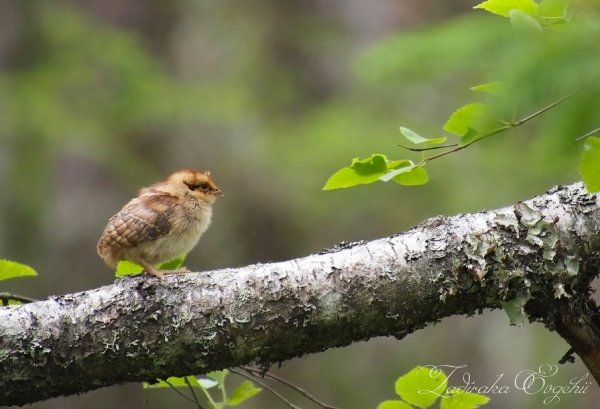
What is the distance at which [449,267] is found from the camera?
107 inches

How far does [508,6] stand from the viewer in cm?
234

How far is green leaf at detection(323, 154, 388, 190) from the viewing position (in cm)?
249

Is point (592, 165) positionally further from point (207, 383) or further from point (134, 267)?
point (134, 267)

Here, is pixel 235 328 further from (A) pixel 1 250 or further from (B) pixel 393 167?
(A) pixel 1 250

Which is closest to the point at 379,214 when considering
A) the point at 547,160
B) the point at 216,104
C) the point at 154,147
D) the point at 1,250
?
the point at 216,104

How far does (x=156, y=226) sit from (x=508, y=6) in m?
1.89

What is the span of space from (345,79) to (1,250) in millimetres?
5182

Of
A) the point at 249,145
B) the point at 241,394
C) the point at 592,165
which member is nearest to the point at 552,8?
the point at 592,165

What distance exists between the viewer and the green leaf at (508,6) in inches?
88.0

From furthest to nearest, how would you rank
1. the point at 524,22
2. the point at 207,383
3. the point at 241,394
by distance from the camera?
1. the point at 207,383
2. the point at 241,394
3. the point at 524,22

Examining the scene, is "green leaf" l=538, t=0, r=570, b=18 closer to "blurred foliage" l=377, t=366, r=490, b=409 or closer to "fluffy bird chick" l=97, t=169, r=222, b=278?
"blurred foliage" l=377, t=366, r=490, b=409

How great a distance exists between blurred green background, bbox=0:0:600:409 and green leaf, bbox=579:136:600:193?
13.4 feet

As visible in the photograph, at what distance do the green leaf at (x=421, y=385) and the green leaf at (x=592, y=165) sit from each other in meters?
0.78

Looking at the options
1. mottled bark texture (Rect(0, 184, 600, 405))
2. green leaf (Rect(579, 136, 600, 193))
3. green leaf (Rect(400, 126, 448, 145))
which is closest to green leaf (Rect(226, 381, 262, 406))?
mottled bark texture (Rect(0, 184, 600, 405))
